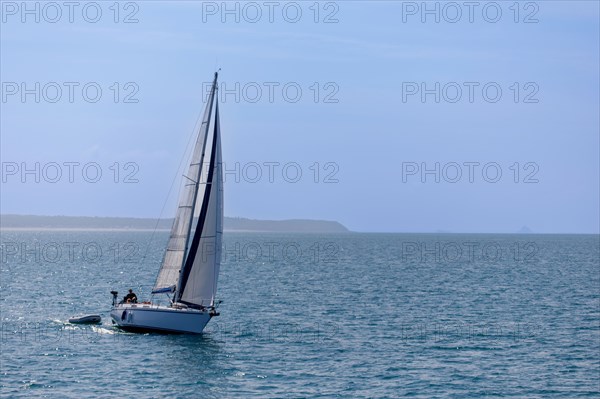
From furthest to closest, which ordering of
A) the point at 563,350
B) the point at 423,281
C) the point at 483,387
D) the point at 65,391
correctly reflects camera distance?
the point at 423,281, the point at 563,350, the point at 483,387, the point at 65,391

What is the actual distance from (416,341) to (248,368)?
1423cm

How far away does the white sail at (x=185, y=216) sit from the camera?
5422cm

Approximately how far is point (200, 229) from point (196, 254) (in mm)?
1710

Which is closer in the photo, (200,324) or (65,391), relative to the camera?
(65,391)

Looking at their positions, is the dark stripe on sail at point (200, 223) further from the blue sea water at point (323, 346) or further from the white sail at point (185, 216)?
the blue sea water at point (323, 346)

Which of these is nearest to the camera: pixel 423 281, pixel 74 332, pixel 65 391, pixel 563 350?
pixel 65 391

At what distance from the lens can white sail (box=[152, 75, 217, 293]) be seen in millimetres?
54219

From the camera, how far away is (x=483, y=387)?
138 ft

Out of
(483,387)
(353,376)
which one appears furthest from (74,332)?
(483,387)

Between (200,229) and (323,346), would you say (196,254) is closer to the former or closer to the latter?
(200,229)

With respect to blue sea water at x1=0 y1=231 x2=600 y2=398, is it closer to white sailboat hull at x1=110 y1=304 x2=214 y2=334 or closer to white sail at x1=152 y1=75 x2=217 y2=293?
white sailboat hull at x1=110 y1=304 x2=214 y2=334

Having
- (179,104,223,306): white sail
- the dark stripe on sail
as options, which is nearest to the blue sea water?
(179,104,223,306): white sail

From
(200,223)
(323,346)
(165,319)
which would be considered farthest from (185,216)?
(323,346)

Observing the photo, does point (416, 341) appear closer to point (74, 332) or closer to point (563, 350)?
point (563, 350)
